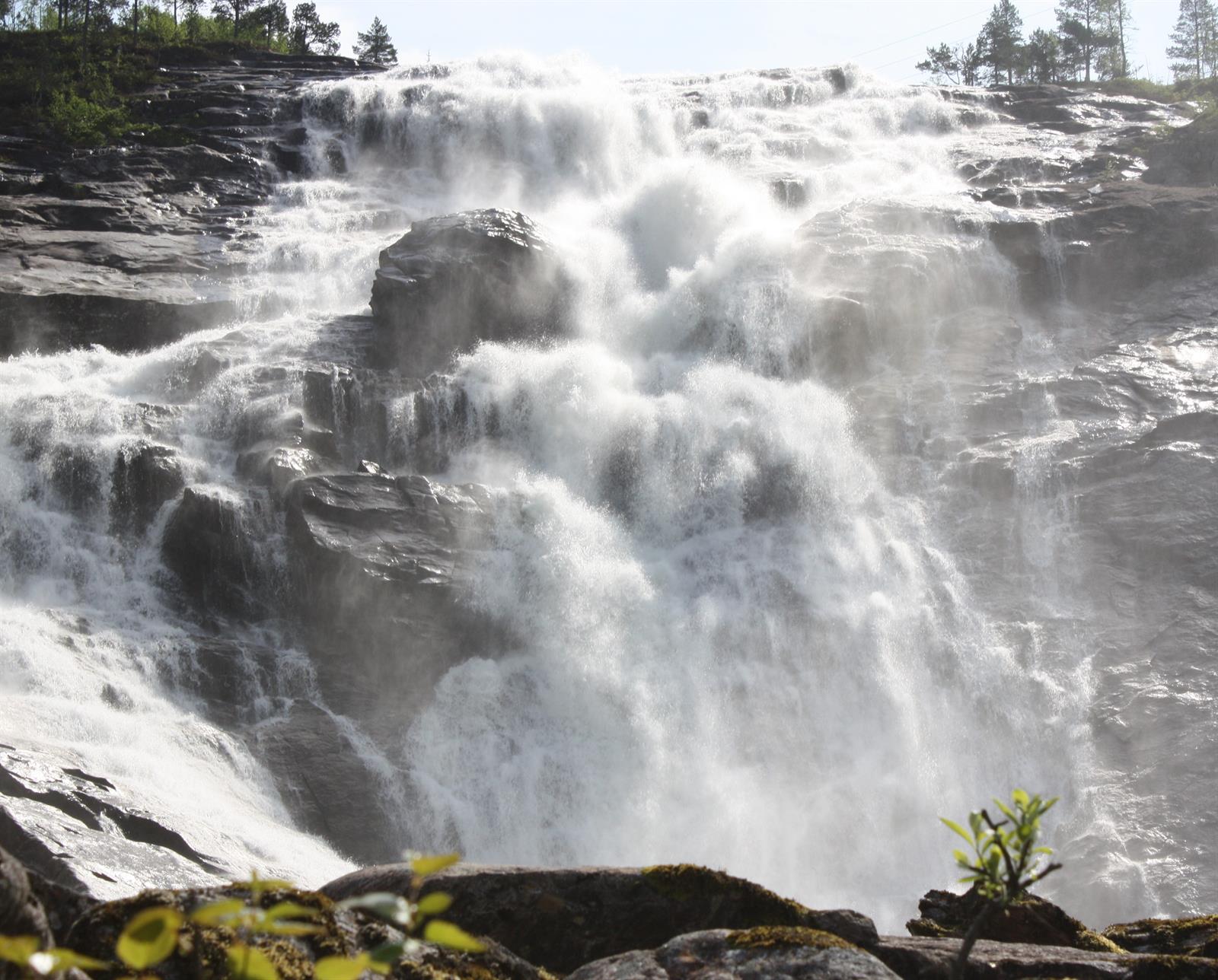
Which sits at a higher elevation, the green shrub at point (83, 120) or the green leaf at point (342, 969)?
the green shrub at point (83, 120)

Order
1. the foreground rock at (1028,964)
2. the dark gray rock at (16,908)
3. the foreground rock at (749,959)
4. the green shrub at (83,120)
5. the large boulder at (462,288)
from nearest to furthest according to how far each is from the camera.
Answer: the dark gray rock at (16,908) < the foreground rock at (749,959) < the foreground rock at (1028,964) < the large boulder at (462,288) < the green shrub at (83,120)

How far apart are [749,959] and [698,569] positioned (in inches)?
778

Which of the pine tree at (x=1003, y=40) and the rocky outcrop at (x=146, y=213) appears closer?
the rocky outcrop at (x=146, y=213)

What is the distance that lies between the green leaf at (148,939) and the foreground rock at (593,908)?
5.29m

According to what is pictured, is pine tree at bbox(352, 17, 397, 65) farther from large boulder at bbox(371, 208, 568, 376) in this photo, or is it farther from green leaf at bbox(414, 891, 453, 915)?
green leaf at bbox(414, 891, 453, 915)

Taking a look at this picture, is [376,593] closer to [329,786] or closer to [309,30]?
[329,786]

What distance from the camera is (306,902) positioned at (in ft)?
16.4

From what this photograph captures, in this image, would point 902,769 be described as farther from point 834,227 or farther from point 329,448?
point 834,227

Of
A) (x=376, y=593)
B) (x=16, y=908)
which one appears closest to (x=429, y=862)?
(x=16, y=908)

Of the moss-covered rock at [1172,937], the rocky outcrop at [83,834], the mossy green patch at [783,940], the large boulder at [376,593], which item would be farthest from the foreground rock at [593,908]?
the large boulder at [376,593]

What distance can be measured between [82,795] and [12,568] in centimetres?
935

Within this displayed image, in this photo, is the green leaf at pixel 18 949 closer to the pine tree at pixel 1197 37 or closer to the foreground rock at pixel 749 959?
the foreground rock at pixel 749 959

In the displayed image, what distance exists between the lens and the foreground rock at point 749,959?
548 centimetres

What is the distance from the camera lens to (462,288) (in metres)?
31.1
